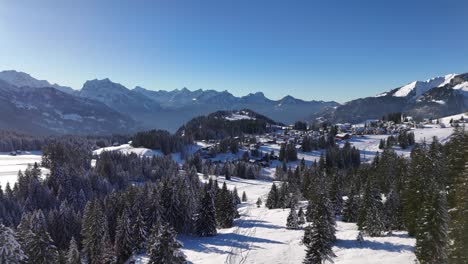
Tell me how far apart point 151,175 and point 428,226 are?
148m

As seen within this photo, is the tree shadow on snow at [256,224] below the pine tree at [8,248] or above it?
below

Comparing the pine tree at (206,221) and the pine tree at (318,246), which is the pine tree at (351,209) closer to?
the pine tree at (206,221)

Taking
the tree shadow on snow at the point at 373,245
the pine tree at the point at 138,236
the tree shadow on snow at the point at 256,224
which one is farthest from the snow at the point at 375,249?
the pine tree at the point at 138,236

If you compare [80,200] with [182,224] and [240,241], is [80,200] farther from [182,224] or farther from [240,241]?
[240,241]

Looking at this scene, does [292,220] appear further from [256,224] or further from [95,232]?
[95,232]

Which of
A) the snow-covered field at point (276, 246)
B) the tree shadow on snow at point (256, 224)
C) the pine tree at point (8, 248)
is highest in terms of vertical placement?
the pine tree at point (8, 248)

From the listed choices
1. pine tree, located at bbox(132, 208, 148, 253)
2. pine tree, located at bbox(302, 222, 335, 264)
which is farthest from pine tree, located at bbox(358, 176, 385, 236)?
pine tree, located at bbox(132, 208, 148, 253)

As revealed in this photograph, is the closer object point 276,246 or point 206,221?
point 276,246

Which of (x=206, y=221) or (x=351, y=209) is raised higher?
(x=351, y=209)

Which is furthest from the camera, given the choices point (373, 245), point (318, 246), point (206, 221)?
point (206, 221)

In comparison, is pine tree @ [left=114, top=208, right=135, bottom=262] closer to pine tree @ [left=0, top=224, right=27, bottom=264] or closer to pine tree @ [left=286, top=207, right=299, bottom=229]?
pine tree @ [left=0, top=224, right=27, bottom=264]

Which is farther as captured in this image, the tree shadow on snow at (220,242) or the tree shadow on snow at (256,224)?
the tree shadow on snow at (256,224)

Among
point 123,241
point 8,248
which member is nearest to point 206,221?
point 123,241

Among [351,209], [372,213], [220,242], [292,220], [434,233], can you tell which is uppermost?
[434,233]
